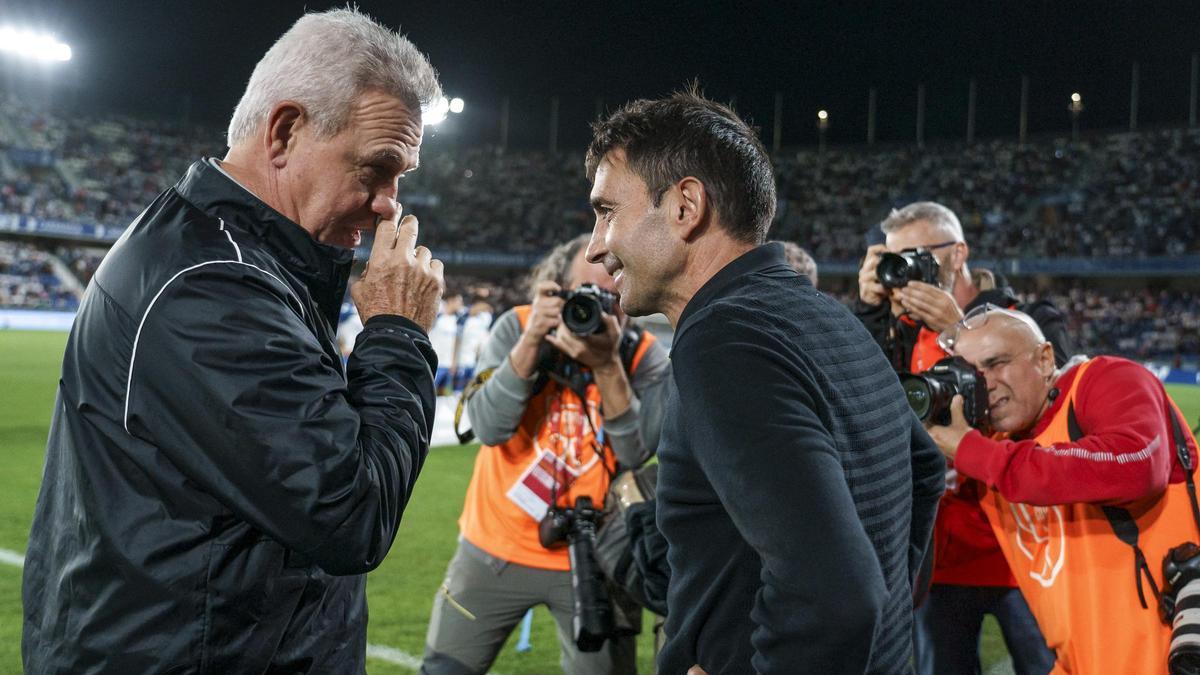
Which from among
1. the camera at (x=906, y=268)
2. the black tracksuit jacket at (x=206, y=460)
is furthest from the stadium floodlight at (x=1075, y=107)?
the black tracksuit jacket at (x=206, y=460)

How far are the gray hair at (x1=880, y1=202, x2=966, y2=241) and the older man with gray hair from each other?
112 inches

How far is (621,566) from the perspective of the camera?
2.76 m

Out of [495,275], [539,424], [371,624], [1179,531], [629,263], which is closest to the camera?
[629,263]

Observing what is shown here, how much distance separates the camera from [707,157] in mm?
1622

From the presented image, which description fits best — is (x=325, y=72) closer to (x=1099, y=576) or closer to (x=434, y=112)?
(x=434, y=112)

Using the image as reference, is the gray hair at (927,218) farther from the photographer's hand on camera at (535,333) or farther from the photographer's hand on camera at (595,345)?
the photographer's hand on camera at (535,333)

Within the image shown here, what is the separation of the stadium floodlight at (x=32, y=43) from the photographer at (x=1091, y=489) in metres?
40.4

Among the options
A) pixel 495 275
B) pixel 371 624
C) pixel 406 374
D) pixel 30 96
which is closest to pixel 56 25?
pixel 30 96

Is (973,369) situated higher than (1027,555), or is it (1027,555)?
(973,369)

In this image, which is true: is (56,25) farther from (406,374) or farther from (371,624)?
(406,374)

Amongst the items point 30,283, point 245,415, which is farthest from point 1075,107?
point 245,415

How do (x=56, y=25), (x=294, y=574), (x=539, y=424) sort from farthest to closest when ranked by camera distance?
(x=56, y=25)
(x=539, y=424)
(x=294, y=574)

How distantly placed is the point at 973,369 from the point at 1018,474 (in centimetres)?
41

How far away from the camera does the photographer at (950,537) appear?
345 centimetres
